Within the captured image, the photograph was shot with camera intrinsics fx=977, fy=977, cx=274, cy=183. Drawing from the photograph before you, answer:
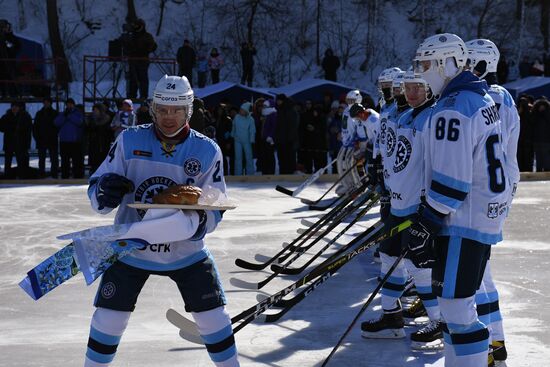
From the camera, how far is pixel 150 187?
3.62 metres

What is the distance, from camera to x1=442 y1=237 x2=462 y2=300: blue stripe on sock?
3.58 meters

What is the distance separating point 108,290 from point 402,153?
53.9 inches

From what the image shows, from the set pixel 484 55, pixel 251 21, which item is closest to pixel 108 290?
pixel 484 55

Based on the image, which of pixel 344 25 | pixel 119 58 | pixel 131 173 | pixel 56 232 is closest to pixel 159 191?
pixel 131 173

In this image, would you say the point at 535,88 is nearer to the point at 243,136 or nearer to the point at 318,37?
the point at 243,136

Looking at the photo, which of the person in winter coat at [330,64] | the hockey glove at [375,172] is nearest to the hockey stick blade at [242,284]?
the hockey glove at [375,172]

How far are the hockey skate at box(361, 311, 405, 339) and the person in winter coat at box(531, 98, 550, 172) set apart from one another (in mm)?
8874

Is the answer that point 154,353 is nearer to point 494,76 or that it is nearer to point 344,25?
point 494,76

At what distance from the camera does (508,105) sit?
4.13m

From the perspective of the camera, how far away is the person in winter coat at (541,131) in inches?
512

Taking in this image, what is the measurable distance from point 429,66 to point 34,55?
645 inches

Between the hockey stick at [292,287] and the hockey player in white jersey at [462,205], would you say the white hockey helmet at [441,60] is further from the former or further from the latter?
the hockey stick at [292,287]

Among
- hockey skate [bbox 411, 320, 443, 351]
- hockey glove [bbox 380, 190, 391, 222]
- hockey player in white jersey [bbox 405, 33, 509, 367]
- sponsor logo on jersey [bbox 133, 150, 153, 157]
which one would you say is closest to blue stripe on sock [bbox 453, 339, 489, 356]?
hockey player in white jersey [bbox 405, 33, 509, 367]

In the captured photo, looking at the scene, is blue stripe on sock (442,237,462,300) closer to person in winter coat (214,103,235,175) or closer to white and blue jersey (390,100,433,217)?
white and blue jersey (390,100,433,217)
